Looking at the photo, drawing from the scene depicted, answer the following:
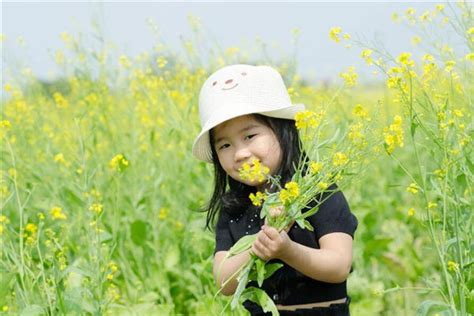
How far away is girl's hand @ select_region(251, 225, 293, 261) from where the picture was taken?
1843 mm

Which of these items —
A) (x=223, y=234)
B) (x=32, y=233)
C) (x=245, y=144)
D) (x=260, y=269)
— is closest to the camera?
(x=260, y=269)

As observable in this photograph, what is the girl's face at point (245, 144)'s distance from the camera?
86.4 inches

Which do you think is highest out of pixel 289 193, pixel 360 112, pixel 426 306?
pixel 360 112

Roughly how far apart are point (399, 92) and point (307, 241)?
0.46m

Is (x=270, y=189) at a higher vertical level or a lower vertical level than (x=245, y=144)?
lower

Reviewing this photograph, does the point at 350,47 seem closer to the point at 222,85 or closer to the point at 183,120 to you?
the point at 222,85

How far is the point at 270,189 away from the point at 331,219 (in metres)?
0.19

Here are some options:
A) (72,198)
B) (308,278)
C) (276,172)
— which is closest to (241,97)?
(276,172)

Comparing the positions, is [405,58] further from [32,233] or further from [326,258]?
[32,233]

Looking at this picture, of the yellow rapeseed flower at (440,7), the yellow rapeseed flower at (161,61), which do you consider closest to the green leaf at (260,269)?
the yellow rapeseed flower at (440,7)

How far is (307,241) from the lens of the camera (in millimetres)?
2205

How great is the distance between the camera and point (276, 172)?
226 cm

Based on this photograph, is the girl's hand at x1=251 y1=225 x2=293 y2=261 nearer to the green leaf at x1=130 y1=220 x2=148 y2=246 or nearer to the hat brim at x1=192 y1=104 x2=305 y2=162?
the hat brim at x1=192 y1=104 x2=305 y2=162

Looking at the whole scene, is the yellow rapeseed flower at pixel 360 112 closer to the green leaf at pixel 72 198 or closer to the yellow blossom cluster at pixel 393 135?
the yellow blossom cluster at pixel 393 135
